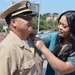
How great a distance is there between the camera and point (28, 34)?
2.47 m

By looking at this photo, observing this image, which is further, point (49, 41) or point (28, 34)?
point (49, 41)

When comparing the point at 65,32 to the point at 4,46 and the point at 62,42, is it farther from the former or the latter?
the point at 4,46

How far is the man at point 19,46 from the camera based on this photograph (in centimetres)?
231

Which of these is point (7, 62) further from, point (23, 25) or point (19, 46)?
point (23, 25)

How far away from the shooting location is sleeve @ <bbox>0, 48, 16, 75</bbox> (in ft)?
7.51

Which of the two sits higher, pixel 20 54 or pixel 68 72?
pixel 20 54

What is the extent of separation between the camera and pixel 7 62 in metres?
2.30

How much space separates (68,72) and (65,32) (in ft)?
1.34

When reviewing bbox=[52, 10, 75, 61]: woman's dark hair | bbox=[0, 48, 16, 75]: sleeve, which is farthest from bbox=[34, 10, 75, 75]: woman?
bbox=[0, 48, 16, 75]: sleeve

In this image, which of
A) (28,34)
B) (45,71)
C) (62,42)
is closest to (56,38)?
(62,42)

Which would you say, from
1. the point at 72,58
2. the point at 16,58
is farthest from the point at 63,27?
the point at 16,58

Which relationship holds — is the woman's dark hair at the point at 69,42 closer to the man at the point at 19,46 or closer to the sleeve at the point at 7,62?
the man at the point at 19,46

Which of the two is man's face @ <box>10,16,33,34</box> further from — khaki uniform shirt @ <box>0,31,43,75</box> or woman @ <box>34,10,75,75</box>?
woman @ <box>34,10,75,75</box>

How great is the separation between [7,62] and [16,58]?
0.30 feet
